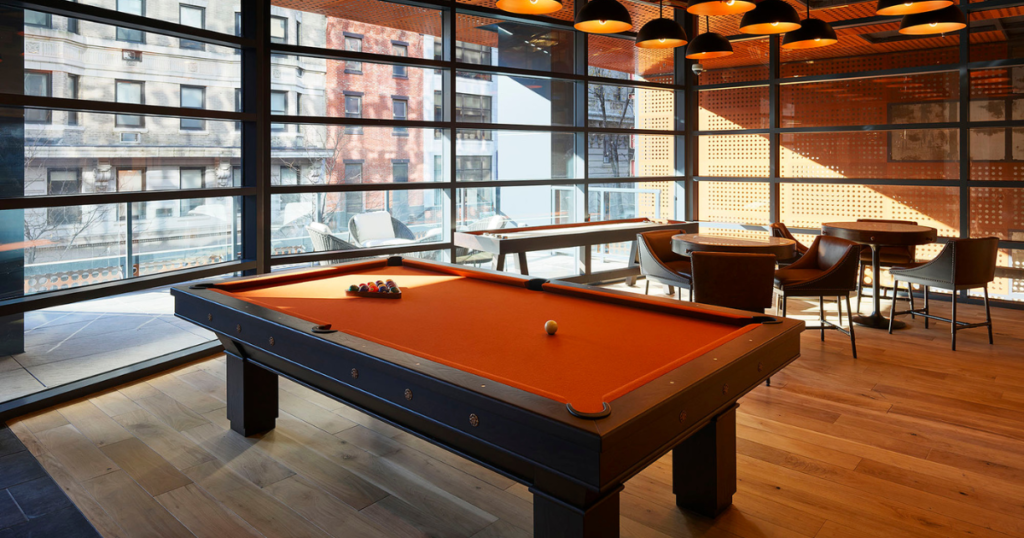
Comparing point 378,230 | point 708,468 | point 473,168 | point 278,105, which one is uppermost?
point 278,105

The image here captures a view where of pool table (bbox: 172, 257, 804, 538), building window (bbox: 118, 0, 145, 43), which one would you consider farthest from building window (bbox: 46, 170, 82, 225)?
pool table (bbox: 172, 257, 804, 538)

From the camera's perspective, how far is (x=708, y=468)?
8.26 feet

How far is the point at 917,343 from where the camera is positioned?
508 cm

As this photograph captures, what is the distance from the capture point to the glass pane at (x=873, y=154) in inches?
255

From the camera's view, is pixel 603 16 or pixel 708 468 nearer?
pixel 708 468

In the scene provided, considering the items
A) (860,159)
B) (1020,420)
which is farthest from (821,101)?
(1020,420)

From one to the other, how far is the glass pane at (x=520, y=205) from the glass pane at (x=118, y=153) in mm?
2300

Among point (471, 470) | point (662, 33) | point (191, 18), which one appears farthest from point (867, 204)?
point (191, 18)

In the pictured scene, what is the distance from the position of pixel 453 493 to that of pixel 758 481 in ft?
4.30

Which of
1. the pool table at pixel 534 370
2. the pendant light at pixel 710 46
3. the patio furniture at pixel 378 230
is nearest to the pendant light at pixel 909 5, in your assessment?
the pendant light at pixel 710 46

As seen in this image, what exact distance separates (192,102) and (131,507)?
9.64 ft

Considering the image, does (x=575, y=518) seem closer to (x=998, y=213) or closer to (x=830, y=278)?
(x=830, y=278)

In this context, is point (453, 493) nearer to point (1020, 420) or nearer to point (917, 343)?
point (1020, 420)

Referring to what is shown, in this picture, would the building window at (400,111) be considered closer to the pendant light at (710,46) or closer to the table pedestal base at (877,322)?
the pendant light at (710,46)
